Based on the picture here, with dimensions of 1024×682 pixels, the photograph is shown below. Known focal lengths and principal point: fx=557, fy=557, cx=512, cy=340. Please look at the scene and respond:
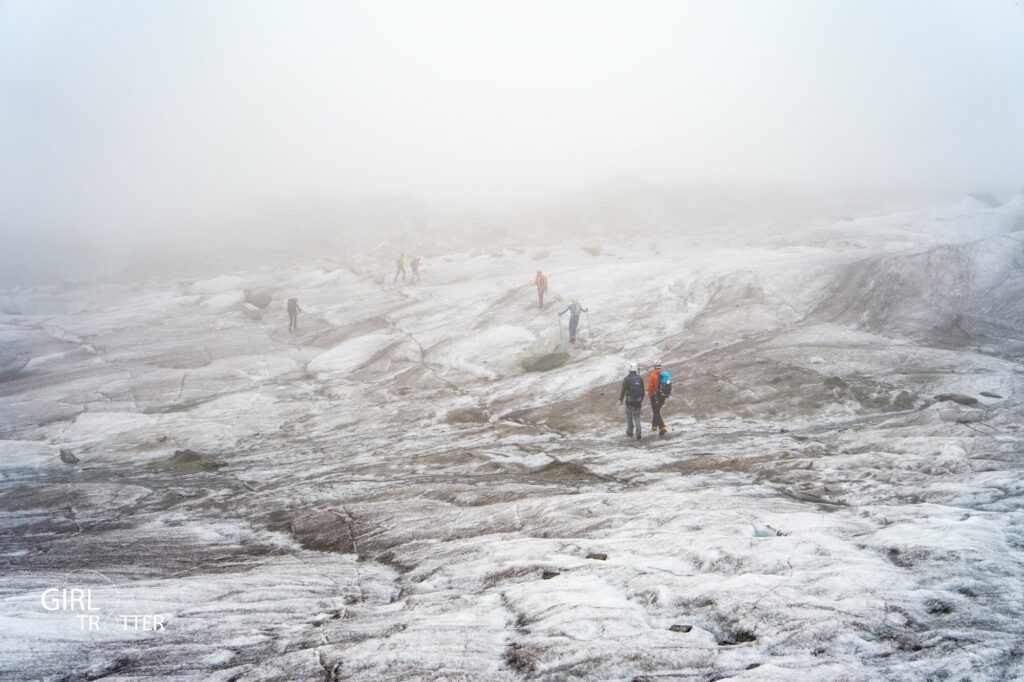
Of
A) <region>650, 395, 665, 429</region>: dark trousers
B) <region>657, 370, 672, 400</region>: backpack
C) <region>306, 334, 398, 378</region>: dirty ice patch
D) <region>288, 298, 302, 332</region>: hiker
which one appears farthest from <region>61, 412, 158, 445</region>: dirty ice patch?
<region>657, 370, 672, 400</region>: backpack

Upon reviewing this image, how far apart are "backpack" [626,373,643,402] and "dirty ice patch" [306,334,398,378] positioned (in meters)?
17.0

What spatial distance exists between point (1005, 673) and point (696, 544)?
416 centimetres

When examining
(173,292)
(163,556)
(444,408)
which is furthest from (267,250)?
(163,556)

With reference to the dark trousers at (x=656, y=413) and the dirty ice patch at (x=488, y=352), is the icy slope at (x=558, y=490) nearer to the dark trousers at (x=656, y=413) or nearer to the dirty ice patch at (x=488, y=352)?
the dirty ice patch at (x=488, y=352)

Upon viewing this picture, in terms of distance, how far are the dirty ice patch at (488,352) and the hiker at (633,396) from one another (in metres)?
8.78

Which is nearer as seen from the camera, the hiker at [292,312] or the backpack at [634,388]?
the backpack at [634,388]

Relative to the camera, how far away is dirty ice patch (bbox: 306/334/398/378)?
98.5 ft

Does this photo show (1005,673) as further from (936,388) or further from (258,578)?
(936,388)

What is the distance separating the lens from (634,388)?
1808cm

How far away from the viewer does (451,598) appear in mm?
8805

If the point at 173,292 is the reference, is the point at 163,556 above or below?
below

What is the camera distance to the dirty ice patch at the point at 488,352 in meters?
27.2

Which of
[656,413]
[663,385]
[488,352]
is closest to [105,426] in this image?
[488,352]

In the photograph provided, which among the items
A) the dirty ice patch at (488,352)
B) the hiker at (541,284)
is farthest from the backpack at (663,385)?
the hiker at (541,284)
